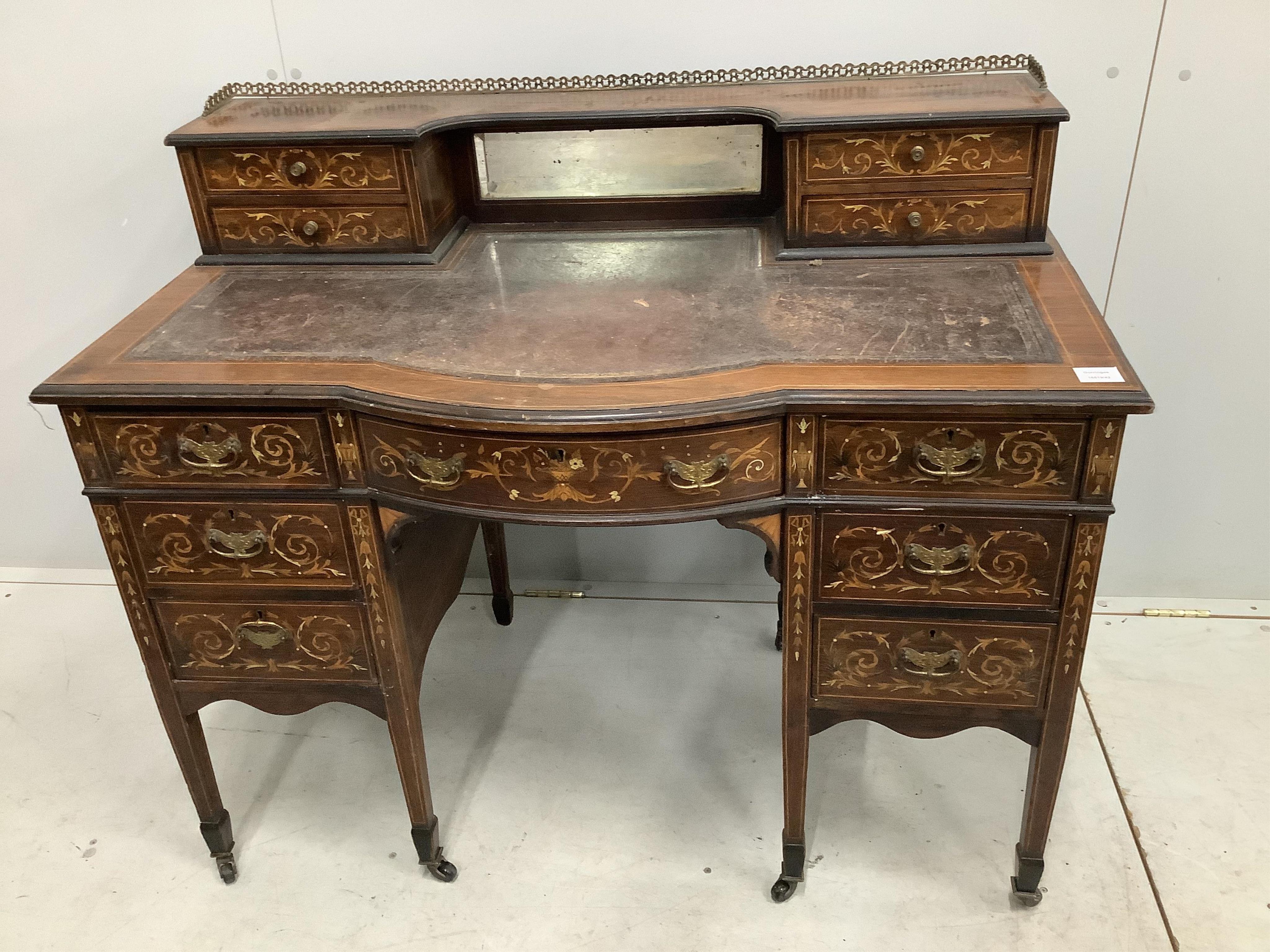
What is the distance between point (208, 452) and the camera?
1635 mm

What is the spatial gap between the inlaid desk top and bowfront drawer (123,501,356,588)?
22 centimetres

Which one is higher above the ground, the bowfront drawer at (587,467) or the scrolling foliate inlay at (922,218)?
the scrolling foliate inlay at (922,218)

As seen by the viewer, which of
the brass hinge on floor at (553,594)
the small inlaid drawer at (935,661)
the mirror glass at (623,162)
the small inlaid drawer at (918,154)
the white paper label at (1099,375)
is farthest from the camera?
the brass hinge on floor at (553,594)

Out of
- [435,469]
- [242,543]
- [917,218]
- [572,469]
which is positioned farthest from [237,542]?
[917,218]

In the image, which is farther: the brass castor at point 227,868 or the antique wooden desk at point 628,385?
the brass castor at point 227,868

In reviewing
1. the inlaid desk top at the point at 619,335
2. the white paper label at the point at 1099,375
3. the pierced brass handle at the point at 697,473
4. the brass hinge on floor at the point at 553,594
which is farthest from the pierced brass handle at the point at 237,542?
the white paper label at the point at 1099,375

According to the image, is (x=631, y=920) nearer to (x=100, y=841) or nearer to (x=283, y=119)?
(x=100, y=841)

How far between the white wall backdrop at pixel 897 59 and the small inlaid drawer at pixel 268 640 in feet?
3.48

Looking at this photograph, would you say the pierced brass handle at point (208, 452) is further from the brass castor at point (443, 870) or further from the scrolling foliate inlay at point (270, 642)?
the brass castor at point (443, 870)

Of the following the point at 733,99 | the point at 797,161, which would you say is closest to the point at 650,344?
the point at 797,161

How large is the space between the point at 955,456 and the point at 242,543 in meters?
1.13

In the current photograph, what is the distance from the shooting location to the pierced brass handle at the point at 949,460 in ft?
4.92

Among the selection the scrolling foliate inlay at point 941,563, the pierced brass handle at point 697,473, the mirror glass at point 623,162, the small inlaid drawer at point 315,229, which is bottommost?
the scrolling foliate inlay at point 941,563

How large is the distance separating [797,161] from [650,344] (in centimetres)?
48
